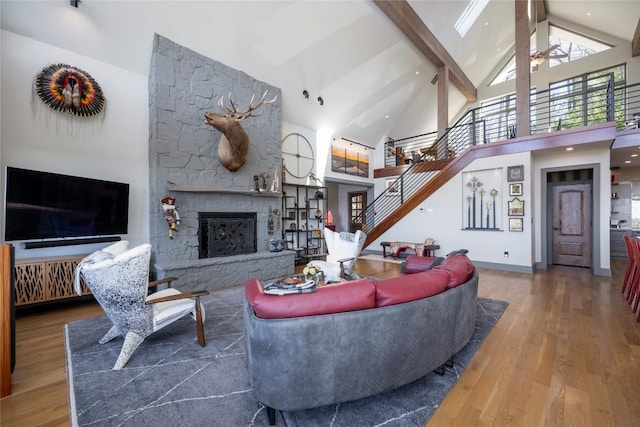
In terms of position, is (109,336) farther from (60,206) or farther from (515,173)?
(515,173)

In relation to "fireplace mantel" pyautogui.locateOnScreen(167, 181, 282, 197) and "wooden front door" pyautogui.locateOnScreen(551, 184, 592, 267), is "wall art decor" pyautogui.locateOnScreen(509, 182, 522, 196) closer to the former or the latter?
"wooden front door" pyautogui.locateOnScreen(551, 184, 592, 267)

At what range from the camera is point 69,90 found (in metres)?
3.76

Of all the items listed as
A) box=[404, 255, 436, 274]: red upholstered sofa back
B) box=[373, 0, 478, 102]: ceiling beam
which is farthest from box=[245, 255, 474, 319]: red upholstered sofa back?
box=[373, 0, 478, 102]: ceiling beam

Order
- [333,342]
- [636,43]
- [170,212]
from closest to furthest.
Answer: [333,342]
[170,212]
[636,43]

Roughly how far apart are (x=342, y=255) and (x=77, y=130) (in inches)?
179

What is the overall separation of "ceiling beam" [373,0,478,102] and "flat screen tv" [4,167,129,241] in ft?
20.5

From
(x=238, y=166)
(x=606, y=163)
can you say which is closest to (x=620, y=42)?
(x=606, y=163)

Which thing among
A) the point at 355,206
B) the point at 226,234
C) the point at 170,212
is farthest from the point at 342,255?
the point at 355,206

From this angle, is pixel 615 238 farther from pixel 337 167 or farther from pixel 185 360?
pixel 185 360

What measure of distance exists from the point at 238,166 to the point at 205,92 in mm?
1456

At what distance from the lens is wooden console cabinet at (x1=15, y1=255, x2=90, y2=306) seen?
129 inches

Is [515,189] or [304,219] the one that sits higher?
[515,189]

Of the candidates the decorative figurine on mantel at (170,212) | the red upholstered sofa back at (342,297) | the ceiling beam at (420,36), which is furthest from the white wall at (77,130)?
the ceiling beam at (420,36)

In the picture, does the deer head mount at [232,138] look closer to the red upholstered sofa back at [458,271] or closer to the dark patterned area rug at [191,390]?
the dark patterned area rug at [191,390]
